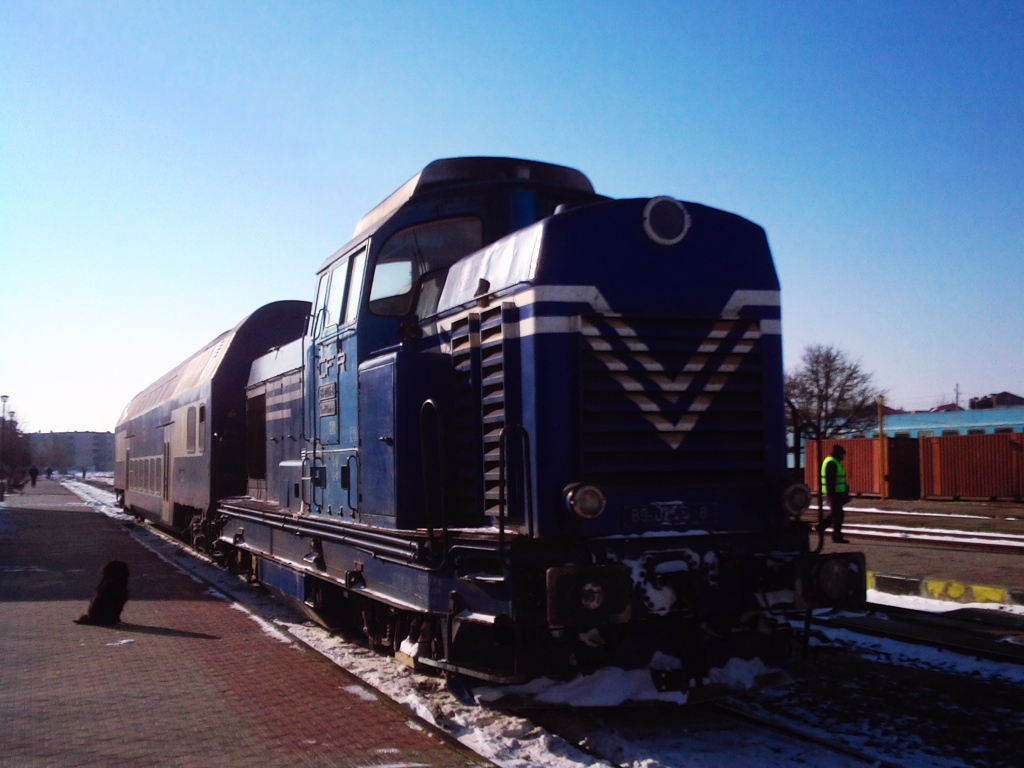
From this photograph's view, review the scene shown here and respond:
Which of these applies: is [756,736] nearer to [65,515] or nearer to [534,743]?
[534,743]

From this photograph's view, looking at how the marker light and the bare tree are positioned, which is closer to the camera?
the marker light

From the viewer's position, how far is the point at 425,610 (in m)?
5.52

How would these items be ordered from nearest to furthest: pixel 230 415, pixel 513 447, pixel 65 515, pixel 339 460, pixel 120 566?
pixel 513 447 → pixel 339 460 → pixel 120 566 → pixel 230 415 → pixel 65 515

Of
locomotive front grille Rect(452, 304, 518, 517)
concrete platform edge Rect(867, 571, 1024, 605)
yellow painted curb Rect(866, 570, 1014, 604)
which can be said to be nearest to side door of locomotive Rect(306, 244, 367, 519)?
locomotive front grille Rect(452, 304, 518, 517)

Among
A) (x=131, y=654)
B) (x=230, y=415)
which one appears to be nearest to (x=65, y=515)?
(x=230, y=415)

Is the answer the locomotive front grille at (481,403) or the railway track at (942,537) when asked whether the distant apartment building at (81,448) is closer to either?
the railway track at (942,537)

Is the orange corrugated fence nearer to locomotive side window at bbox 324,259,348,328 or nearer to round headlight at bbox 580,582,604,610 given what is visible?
locomotive side window at bbox 324,259,348,328

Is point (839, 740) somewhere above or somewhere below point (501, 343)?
below

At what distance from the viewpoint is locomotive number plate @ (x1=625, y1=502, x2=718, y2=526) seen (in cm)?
517

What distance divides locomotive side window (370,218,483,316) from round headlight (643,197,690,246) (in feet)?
5.52

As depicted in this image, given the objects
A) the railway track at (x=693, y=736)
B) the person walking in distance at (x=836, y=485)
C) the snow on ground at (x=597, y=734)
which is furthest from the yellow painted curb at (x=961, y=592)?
the railway track at (x=693, y=736)

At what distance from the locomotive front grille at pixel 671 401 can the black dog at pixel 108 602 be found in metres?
5.97

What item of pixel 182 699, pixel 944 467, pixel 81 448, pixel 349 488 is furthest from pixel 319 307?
pixel 81 448

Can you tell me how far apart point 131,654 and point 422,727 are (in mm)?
3482
